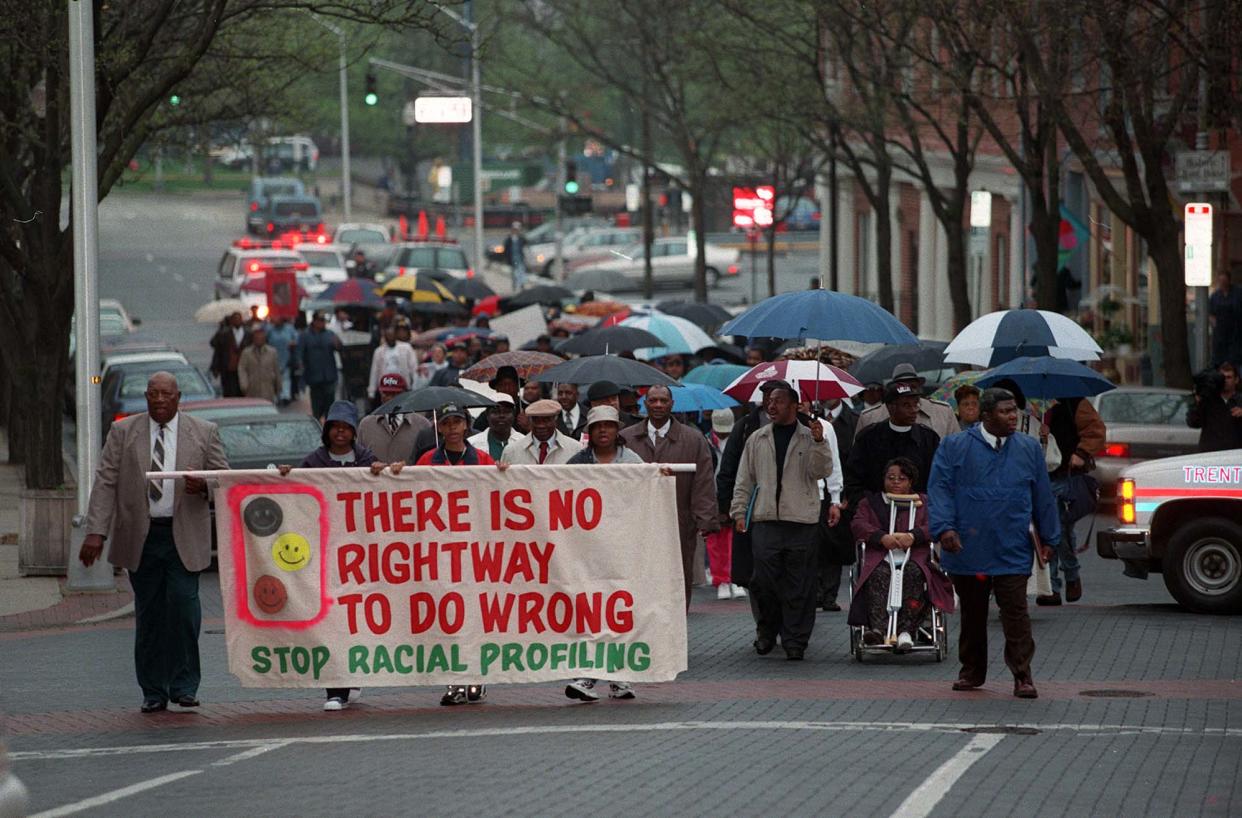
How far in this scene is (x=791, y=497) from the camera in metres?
13.7

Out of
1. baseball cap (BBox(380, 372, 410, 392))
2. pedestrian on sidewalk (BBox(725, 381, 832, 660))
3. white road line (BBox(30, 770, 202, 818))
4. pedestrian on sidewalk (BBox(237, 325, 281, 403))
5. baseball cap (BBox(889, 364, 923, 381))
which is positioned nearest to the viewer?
white road line (BBox(30, 770, 202, 818))

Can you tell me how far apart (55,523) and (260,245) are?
44360 millimetres

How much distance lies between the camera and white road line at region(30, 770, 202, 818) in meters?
8.98

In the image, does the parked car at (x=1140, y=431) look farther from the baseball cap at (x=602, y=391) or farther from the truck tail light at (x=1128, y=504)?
the baseball cap at (x=602, y=391)

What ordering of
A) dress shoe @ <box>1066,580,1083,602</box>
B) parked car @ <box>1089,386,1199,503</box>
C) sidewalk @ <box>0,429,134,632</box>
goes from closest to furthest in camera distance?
dress shoe @ <box>1066,580,1083,602</box> → sidewalk @ <box>0,429,134,632</box> → parked car @ <box>1089,386,1199,503</box>

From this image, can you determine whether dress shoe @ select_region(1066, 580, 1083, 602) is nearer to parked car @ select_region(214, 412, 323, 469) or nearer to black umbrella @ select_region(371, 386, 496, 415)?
black umbrella @ select_region(371, 386, 496, 415)

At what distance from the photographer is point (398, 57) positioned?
321ft

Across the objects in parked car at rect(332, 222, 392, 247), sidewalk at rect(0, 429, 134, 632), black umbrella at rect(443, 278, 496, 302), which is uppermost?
parked car at rect(332, 222, 392, 247)

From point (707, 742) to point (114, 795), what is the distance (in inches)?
111

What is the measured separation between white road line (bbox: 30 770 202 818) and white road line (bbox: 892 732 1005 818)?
3.26 meters

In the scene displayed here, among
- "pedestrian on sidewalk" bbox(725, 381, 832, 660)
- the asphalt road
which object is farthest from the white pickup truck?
"pedestrian on sidewalk" bbox(725, 381, 832, 660)

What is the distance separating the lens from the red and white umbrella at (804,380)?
15.8 meters

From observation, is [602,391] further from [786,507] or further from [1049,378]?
[1049,378]

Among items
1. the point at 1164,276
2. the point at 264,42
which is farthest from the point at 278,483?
the point at 264,42
